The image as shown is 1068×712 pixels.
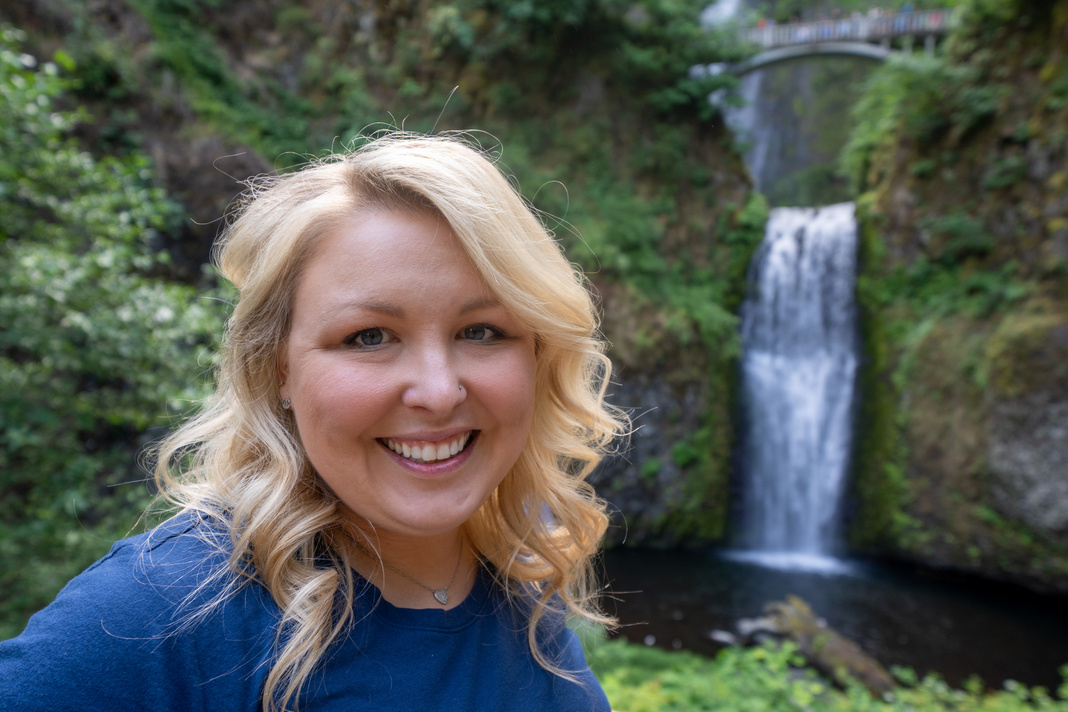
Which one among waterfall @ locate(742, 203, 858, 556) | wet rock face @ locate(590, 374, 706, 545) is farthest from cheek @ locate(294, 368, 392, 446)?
waterfall @ locate(742, 203, 858, 556)

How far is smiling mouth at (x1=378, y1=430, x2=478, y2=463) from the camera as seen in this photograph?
112cm

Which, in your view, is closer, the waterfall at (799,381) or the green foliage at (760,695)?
the green foliage at (760,695)

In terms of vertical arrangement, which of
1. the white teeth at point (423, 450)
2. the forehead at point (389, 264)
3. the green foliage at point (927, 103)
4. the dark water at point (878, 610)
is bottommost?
the dark water at point (878, 610)

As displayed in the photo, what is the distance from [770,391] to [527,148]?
739 cm

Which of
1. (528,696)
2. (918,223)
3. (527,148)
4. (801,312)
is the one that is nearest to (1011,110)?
(918,223)

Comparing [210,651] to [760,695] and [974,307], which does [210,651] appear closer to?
[760,695]

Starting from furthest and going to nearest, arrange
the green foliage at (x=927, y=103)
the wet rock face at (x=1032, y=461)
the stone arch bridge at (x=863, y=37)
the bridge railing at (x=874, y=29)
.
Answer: the bridge railing at (x=874, y=29), the stone arch bridge at (x=863, y=37), the green foliage at (x=927, y=103), the wet rock face at (x=1032, y=461)

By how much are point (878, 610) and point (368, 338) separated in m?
10.7

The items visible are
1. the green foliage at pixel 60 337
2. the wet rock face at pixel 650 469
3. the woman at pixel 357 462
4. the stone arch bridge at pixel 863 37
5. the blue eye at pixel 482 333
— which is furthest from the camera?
the stone arch bridge at pixel 863 37

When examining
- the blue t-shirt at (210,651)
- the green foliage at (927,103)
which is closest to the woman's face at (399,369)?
the blue t-shirt at (210,651)

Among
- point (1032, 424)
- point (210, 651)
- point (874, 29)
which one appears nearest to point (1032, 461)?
point (1032, 424)

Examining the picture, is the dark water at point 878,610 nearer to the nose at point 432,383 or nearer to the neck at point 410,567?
the neck at point 410,567

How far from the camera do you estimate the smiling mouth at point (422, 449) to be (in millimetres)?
1120

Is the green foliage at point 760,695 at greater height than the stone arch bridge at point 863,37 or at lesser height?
lesser
